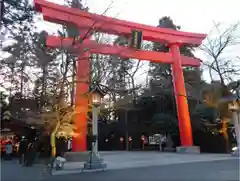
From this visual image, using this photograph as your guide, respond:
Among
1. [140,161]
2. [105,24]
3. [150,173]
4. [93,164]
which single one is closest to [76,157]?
[140,161]

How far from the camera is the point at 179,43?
20359 millimetres

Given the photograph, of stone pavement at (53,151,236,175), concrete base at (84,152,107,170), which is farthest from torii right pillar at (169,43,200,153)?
concrete base at (84,152,107,170)

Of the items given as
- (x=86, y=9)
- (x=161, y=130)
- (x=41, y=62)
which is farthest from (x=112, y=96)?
(x=41, y=62)

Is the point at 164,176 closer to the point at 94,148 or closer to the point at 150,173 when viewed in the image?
the point at 150,173

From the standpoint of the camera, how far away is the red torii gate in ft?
47.1

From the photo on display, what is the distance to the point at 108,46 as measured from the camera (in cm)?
1703

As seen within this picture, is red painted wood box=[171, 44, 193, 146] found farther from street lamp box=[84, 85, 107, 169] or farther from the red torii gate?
street lamp box=[84, 85, 107, 169]

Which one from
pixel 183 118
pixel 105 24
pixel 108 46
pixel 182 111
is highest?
pixel 105 24

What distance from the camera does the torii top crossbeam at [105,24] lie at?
14498 mm

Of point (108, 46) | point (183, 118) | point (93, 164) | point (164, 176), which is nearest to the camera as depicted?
point (164, 176)

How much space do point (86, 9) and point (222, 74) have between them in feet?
35.7

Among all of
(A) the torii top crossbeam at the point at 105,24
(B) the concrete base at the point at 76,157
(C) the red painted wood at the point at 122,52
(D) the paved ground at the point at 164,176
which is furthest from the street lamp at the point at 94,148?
(B) the concrete base at the point at 76,157

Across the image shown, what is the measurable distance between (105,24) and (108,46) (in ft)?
9.95

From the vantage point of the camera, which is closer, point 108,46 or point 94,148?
point 94,148
